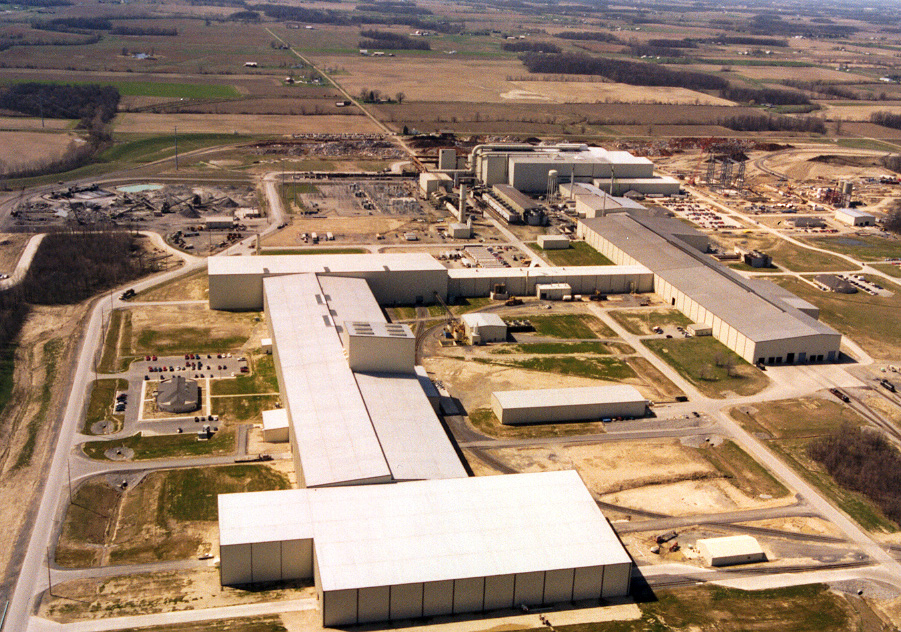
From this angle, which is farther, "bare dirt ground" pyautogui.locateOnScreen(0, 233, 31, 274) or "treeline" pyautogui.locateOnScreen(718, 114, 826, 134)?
"treeline" pyautogui.locateOnScreen(718, 114, 826, 134)

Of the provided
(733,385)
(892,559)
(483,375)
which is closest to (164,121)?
(483,375)

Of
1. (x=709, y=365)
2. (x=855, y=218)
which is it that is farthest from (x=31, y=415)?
(x=855, y=218)

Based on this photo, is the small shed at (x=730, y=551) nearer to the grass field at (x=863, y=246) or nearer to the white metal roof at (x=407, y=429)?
the white metal roof at (x=407, y=429)

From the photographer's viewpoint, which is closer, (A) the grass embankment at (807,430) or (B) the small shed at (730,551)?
(B) the small shed at (730,551)

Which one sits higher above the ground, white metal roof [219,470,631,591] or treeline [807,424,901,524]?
white metal roof [219,470,631,591]

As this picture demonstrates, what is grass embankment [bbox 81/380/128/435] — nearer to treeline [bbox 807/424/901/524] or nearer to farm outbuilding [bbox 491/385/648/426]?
farm outbuilding [bbox 491/385/648/426]

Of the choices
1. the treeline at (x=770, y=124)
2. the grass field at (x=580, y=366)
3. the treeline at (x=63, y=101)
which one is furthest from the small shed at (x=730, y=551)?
the treeline at (x=770, y=124)

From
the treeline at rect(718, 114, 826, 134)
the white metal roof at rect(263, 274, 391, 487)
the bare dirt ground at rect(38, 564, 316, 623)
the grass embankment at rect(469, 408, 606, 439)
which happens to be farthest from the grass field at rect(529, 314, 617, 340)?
the treeline at rect(718, 114, 826, 134)
